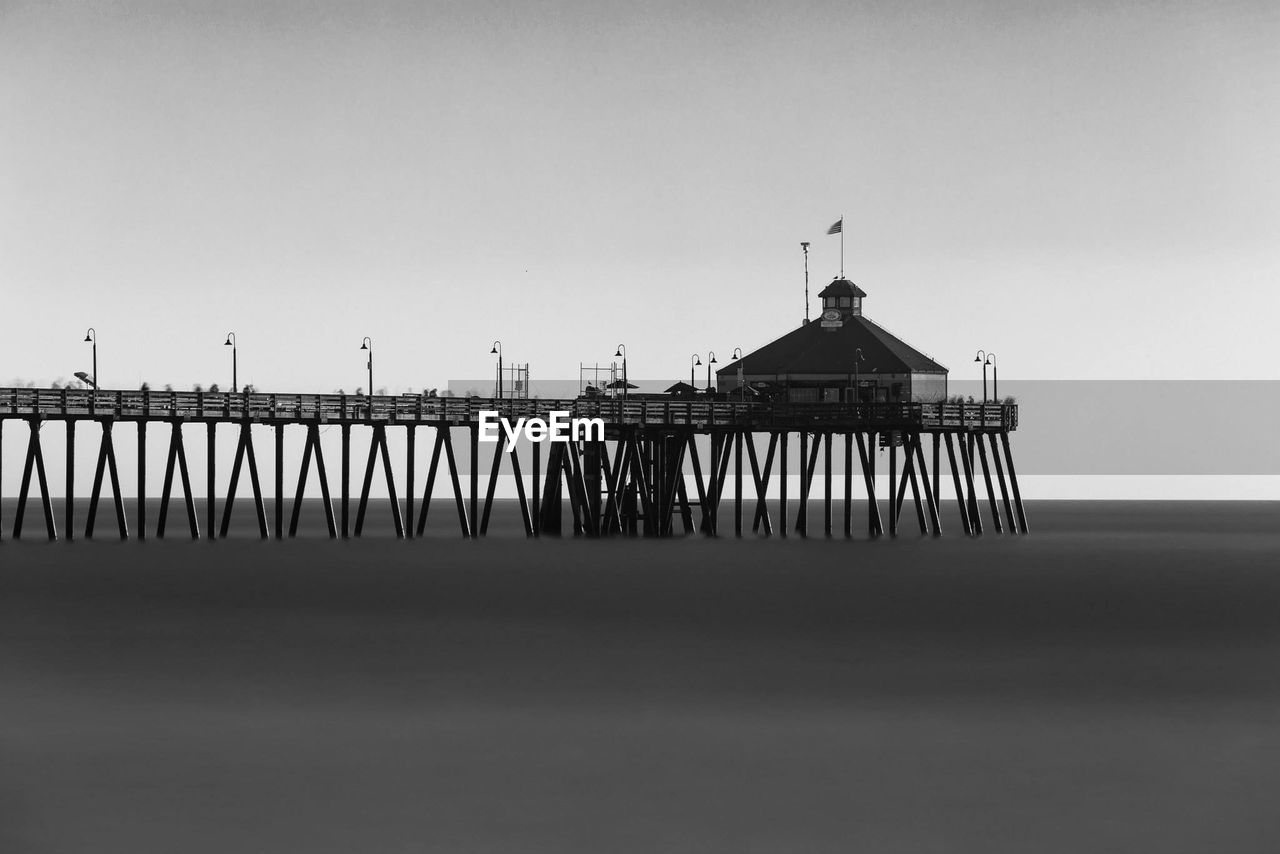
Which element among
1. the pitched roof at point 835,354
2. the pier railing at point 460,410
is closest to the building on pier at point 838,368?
the pitched roof at point 835,354

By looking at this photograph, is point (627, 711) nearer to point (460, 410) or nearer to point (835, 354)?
point (460, 410)

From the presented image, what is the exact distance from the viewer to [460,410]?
7438 centimetres

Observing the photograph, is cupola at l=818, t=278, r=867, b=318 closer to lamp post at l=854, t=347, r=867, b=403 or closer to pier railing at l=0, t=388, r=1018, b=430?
lamp post at l=854, t=347, r=867, b=403

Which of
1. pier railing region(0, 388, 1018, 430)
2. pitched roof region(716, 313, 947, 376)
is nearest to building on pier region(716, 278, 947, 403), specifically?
pitched roof region(716, 313, 947, 376)

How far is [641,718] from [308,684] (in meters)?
7.27

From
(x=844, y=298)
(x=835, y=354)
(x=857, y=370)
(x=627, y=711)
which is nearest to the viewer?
(x=627, y=711)

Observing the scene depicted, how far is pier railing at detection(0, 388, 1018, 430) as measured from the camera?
2687 inches

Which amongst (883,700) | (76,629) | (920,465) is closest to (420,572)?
(76,629)

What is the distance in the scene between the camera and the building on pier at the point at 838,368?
288ft

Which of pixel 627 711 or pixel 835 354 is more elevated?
pixel 835 354

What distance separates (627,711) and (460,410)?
3918 cm

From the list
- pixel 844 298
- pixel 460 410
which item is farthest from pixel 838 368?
pixel 460 410

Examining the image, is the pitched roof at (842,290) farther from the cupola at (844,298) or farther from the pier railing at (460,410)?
the pier railing at (460,410)

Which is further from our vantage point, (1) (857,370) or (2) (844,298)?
(2) (844,298)
